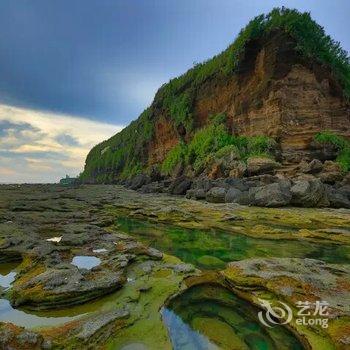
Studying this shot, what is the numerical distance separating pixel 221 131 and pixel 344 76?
12.8 m

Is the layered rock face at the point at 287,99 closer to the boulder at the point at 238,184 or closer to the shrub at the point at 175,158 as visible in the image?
the boulder at the point at 238,184

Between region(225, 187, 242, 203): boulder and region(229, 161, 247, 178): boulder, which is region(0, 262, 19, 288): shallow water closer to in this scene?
region(225, 187, 242, 203): boulder

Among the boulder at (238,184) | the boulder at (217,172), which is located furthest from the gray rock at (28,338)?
the boulder at (217,172)

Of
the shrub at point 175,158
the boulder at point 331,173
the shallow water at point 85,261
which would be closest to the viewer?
the shallow water at point 85,261

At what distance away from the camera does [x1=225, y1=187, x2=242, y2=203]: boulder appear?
64.0 feet

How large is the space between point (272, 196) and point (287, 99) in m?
14.5

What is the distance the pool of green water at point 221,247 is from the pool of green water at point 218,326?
1886mm

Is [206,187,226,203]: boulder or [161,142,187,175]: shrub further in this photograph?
[161,142,187,175]: shrub

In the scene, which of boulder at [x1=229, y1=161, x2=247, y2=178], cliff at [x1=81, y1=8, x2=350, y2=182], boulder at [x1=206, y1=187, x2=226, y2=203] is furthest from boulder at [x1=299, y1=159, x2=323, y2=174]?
boulder at [x1=206, y1=187, x2=226, y2=203]

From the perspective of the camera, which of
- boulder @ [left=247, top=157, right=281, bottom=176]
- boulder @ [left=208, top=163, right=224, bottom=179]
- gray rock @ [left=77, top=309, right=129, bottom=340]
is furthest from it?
boulder @ [left=208, top=163, right=224, bottom=179]

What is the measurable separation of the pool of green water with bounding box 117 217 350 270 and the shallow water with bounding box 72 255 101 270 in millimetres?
2163

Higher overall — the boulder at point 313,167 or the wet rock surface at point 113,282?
the boulder at point 313,167

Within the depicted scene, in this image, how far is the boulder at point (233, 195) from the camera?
64.0 ft

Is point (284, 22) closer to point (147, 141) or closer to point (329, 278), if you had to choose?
point (329, 278)
